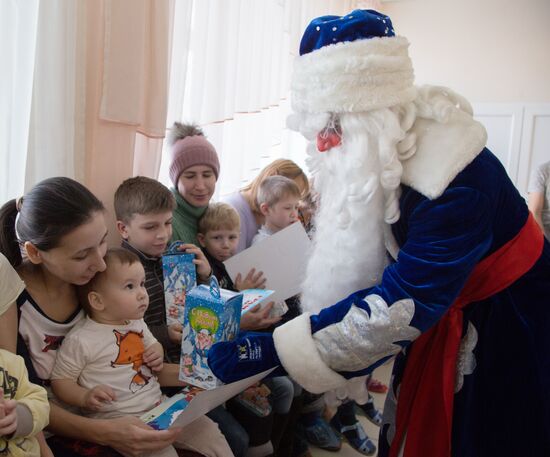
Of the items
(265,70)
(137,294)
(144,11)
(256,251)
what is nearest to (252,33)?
(265,70)

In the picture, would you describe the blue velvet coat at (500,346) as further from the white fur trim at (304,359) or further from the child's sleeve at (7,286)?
the child's sleeve at (7,286)

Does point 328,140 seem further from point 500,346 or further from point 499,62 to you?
point 499,62

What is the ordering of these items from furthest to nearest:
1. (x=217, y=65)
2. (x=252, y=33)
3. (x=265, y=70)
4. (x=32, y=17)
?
(x=265, y=70)
(x=252, y=33)
(x=217, y=65)
(x=32, y=17)

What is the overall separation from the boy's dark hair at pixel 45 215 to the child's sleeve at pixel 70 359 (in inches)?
9.9

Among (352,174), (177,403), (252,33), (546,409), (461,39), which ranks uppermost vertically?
(461,39)

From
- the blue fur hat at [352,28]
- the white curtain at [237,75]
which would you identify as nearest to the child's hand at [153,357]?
the blue fur hat at [352,28]

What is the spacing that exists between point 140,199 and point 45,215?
486mm

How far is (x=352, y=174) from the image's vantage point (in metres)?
1.12

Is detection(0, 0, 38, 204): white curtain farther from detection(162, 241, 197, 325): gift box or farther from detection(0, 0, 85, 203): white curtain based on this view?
detection(162, 241, 197, 325): gift box

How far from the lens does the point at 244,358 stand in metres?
1.11

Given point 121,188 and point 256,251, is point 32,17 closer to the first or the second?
point 121,188

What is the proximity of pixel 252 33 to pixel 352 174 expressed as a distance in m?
1.91

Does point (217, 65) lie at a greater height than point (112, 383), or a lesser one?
greater

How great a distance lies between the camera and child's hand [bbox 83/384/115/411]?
1.23m
